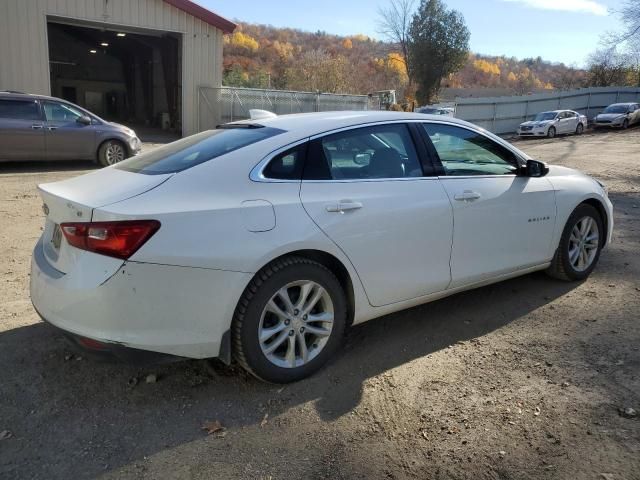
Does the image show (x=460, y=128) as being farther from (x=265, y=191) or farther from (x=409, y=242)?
(x=265, y=191)

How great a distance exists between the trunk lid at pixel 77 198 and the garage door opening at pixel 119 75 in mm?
22987

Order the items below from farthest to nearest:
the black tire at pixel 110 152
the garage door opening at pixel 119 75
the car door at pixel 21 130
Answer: the garage door opening at pixel 119 75, the black tire at pixel 110 152, the car door at pixel 21 130

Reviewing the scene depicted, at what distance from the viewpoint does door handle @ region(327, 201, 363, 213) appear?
3305mm

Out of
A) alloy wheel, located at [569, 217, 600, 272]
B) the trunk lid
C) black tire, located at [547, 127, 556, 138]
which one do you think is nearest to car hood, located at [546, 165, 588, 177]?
alloy wheel, located at [569, 217, 600, 272]

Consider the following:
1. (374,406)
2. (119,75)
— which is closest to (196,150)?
(374,406)

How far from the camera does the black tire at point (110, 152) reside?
41.2 ft

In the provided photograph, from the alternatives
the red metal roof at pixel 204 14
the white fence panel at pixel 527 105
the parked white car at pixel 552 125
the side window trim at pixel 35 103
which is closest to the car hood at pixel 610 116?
the parked white car at pixel 552 125

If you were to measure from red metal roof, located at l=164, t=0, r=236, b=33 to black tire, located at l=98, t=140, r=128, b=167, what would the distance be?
32.0 feet

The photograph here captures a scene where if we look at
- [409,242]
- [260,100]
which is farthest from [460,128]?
[260,100]

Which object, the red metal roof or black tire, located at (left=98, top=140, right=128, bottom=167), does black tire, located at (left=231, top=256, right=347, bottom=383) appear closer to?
black tire, located at (left=98, top=140, right=128, bottom=167)

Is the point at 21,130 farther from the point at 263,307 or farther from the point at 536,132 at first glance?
the point at 536,132

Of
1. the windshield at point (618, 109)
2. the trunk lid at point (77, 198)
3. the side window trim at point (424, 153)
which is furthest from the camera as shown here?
the windshield at point (618, 109)

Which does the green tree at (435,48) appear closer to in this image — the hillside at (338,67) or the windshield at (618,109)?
the hillside at (338,67)

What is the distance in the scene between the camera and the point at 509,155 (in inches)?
177
